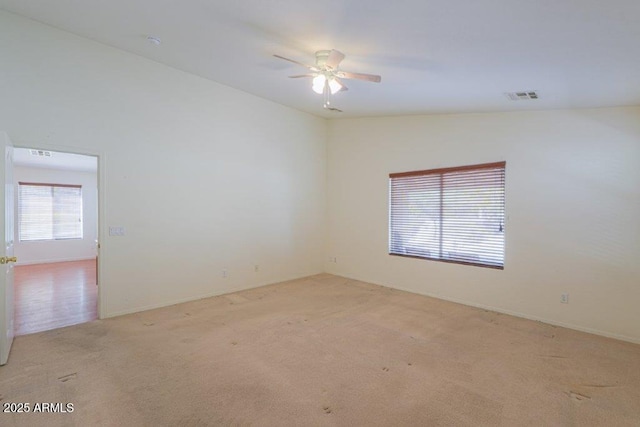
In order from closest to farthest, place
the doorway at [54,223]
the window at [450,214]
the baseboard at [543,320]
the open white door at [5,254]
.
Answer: the open white door at [5,254]
the baseboard at [543,320]
the window at [450,214]
the doorway at [54,223]

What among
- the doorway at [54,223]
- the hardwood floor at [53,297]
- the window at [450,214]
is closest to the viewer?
the hardwood floor at [53,297]

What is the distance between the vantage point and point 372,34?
286 cm

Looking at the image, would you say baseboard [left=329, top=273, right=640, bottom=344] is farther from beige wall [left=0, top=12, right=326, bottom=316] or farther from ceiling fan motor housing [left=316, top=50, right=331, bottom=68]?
ceiling fan motor housing [left=316, top=50, right=331, bottom=68]

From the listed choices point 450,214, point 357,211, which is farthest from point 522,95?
point 357,211

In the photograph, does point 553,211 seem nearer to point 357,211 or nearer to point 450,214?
point 450,214

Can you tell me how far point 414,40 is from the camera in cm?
280

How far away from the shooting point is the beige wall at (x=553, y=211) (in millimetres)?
3561

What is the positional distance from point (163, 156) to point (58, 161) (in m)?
5.15

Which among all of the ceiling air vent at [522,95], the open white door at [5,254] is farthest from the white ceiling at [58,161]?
the ceiling air vent at [522,95]

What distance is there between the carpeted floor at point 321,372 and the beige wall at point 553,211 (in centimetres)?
40

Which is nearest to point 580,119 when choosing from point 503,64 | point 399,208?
point 503,64

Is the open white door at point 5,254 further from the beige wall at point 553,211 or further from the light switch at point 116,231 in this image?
the beige wall at point 553,211

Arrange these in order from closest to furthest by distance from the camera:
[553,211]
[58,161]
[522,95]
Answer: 1. [522,95]
2. [553,211]
3. [58,161]

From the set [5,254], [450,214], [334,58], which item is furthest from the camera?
[450,214]
